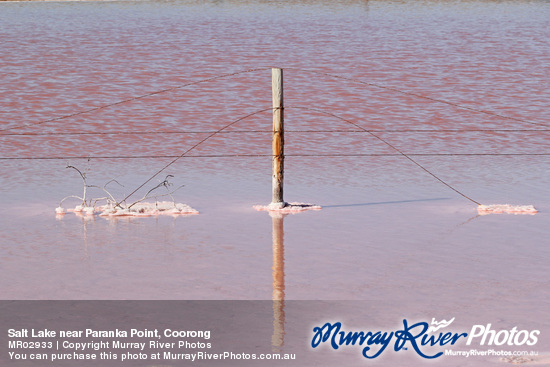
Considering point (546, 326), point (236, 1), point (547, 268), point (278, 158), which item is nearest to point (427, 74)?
point (278, 158)

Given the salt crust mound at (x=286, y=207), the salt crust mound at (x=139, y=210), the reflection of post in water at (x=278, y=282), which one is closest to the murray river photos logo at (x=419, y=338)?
the reflection of post in water at (x=278, y=282)

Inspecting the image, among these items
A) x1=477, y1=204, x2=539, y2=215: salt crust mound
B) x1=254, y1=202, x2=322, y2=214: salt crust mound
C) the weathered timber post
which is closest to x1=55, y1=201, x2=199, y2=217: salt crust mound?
x1=254, y1=202, x2=322, y2=214: salt crust mound

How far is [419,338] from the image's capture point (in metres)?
8.49

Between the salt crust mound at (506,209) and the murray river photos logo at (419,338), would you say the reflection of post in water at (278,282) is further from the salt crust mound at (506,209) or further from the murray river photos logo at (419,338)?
the salt crust mound at (506,209)

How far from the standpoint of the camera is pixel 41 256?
11.3 m

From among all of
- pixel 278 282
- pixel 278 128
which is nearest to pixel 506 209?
pixel 278 128

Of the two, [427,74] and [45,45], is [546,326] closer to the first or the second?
[427,74]

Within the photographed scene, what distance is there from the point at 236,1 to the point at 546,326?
62.7 meters

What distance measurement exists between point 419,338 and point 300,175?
7.74 m

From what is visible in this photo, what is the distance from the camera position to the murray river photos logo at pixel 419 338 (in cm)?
828

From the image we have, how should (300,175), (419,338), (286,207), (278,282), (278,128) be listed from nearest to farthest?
(419,338)
(278,282)
(278,128)
(286,207)
(300,175)

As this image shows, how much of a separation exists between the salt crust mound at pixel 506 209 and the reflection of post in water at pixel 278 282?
236 centimetres

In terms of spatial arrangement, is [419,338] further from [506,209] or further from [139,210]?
[139,210]

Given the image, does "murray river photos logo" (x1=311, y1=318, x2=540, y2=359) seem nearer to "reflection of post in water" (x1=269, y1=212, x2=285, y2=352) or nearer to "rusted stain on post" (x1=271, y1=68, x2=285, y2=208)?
"reflection of post in water" (x1=269, y1=212, x2=285, y2=352)
